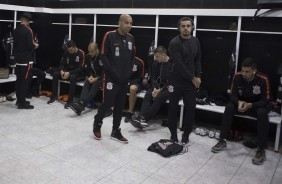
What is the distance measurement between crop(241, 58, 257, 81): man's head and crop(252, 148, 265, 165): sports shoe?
78 centimetres

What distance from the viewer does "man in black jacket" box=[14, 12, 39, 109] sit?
4.45 meters

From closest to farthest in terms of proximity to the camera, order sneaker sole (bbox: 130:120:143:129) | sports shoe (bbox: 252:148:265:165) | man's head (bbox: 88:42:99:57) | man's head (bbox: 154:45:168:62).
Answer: sports shoe (bbox: 252:148:265:165)
sneaker sole (bbox: 130:120:143:129)
man's head (bbox: 154:45:168:62)
man's head (bbox: 88:42:99:57)

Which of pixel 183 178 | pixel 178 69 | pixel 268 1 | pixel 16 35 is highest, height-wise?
pixel 268 1

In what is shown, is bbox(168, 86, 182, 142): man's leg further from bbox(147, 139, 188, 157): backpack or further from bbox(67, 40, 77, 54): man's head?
bbox(67, 40, 77, 54): man's head

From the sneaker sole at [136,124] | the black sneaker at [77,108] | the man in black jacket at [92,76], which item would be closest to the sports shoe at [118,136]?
the sneaker sole at [136,124]

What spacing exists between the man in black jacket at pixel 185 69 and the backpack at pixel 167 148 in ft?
0.83

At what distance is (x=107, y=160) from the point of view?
115 inches

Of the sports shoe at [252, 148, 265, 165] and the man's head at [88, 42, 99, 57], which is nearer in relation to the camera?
the sports shoe at [252, 148, 265, 165]

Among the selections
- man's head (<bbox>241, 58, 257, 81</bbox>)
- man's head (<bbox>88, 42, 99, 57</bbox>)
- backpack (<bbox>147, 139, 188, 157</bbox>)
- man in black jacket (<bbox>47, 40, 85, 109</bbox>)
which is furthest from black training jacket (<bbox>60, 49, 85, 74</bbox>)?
man's head (<bbox>241, 58, 257, 81</bbox>)

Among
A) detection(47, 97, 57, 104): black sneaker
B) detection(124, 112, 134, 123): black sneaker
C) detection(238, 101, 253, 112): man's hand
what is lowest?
detection(124, 112, 134, 123): black sneaker

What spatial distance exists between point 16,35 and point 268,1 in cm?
337

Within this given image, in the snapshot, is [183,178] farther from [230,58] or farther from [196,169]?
[230,58]

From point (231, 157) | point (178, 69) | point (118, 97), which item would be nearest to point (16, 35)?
point (118, 97)

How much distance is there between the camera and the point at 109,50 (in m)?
3.22
